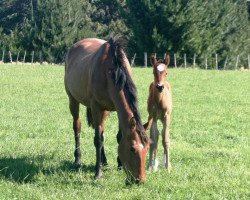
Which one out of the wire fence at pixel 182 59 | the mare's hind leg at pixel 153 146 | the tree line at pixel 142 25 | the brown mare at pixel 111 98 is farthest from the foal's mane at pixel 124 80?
the wire fence at pixel 182 59

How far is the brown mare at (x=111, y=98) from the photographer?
6070 mm

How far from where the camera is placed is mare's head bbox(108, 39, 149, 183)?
600 cm

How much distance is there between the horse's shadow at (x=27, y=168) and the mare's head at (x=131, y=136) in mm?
1238

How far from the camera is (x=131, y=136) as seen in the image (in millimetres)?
6141

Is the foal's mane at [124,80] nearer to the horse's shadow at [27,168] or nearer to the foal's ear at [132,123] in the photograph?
the foal's ear at [132,123]

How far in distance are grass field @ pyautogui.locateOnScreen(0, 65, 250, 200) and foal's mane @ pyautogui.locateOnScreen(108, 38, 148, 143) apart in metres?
0.84

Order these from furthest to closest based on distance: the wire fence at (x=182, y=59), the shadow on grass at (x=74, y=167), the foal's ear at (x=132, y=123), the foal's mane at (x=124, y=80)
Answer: the wire fence at (x=182, y=59)
the shadow on grass at (x=74, y=167)
the foal's mane at (x=124, y=80)
the foal's ear at (x=132, y=123)

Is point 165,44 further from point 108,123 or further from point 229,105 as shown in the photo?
point 108,123

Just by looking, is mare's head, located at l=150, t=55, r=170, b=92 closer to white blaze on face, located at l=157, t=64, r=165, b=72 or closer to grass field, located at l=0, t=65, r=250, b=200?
white blaze on face, located at l=157, t=64, r=165, b=72

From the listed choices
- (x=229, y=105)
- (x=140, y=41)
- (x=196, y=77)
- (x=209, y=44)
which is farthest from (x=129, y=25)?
(x=229, y=105)

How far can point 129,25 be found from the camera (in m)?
45.3

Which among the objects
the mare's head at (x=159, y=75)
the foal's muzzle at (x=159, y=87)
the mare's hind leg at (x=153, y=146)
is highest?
the mare's head at (x=159, y=75)

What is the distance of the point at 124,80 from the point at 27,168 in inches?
81.2

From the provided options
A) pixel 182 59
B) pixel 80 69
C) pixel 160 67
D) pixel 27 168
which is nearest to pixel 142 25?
pixel 182 59
